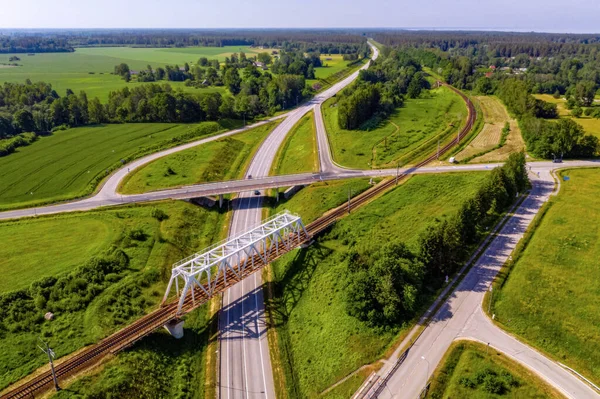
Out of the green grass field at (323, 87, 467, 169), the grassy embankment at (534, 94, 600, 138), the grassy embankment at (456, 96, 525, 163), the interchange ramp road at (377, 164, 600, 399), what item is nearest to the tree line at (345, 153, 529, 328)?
the interchange ramp road at (377, 164, 600, 399)

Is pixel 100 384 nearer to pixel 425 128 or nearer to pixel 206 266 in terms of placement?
pixel 206 266

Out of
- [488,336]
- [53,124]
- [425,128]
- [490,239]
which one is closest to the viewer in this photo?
[488,336]

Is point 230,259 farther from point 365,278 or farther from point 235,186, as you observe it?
point 235,186

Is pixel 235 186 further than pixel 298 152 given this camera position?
No

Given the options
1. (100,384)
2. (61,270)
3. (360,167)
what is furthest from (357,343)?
(360,167)

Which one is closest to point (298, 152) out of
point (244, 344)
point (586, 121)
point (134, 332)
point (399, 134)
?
point (399, 134)

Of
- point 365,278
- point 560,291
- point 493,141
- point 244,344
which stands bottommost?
point 244,344

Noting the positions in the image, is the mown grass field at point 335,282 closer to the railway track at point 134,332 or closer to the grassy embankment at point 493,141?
the railway track at point 134,332
